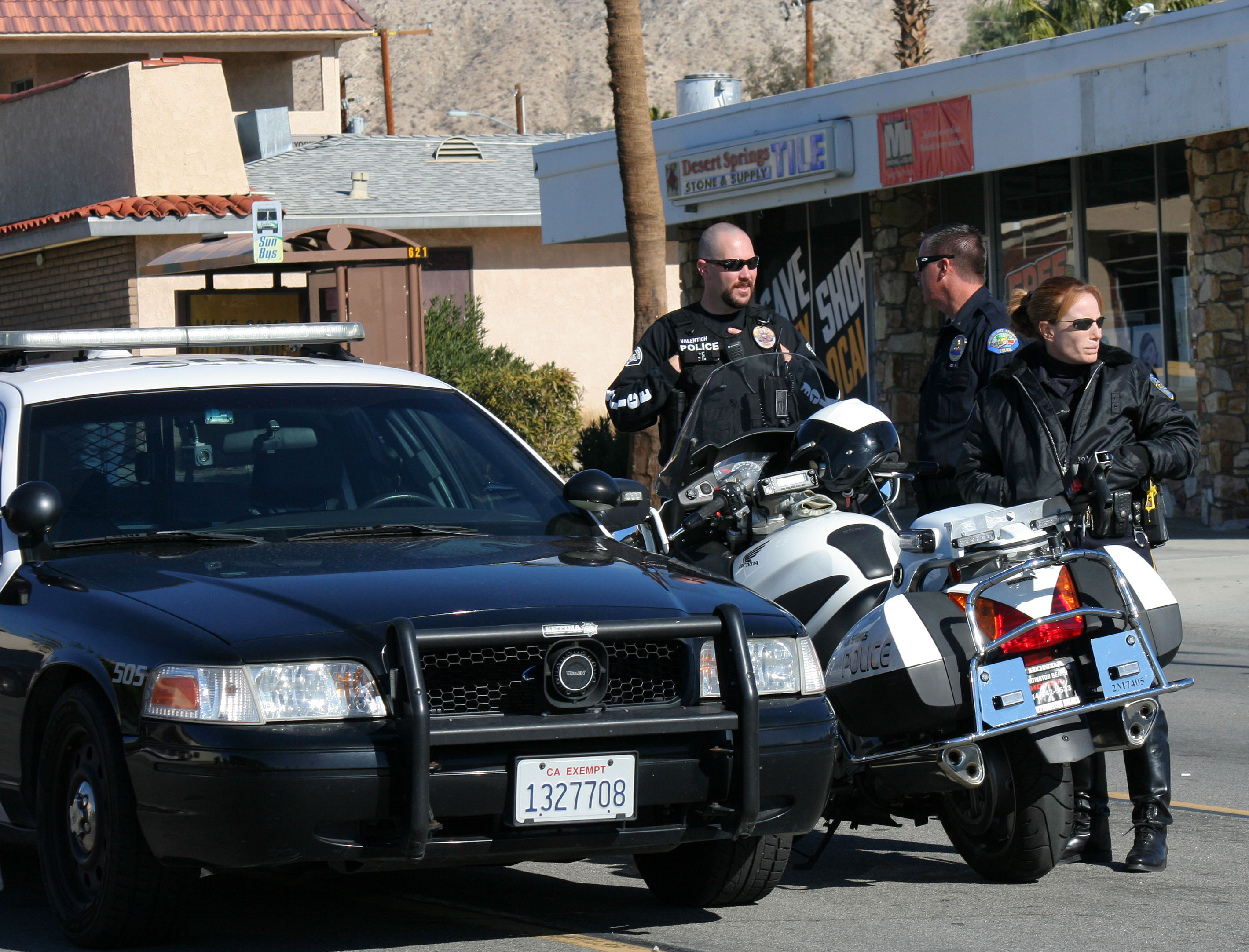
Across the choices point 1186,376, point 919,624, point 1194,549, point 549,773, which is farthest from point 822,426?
point 1186,376

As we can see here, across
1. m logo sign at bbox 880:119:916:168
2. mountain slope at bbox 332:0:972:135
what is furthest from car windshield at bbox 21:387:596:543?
mountain slope at bbox 332:0:972:135

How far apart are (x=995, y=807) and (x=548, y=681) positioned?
1.58 metres

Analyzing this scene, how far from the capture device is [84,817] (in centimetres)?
490

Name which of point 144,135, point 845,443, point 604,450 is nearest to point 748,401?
point 845,443

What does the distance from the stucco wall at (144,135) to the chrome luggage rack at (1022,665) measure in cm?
2145

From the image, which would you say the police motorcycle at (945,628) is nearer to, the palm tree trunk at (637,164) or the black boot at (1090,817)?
the black boot at (1090,817)

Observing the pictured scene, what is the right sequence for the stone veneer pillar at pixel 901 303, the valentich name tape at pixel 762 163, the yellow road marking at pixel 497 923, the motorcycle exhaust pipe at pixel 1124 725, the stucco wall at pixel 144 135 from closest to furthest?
the yellow road marking at pixel 497 923, the motorcycle exhaust pipe at pixel 1124 725, the valentich name tape at pixel 762 163, the stone veneer pillar at pixel 901 303, the stucco wall at pixel 144 135

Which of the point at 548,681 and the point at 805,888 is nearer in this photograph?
the point at 548,681

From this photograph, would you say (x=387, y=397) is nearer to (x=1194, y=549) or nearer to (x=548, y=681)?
(x=548, y=681)

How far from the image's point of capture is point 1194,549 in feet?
50.5

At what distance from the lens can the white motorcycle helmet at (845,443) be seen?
573 cm

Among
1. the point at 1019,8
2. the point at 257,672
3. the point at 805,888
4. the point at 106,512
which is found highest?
the point at 1019,8

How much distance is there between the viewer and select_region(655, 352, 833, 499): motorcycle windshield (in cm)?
647

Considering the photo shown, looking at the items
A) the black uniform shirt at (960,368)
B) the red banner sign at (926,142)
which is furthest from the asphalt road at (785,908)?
the red banner sign at (926,142)
